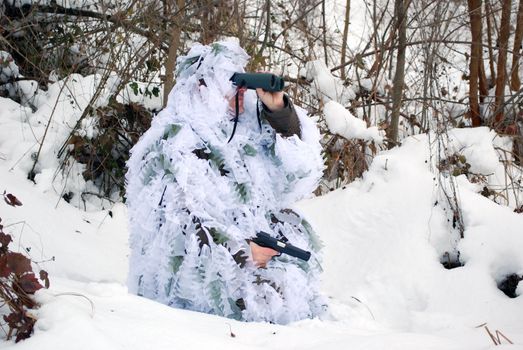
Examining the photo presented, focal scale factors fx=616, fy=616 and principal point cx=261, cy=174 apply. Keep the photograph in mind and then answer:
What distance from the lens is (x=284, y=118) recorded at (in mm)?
2359

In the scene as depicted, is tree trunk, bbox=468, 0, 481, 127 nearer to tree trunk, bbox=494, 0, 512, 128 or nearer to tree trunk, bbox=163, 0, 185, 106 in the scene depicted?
tree trunk, bbox=494, 0, 512, 128

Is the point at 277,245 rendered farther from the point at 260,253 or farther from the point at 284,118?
the point at 284,118

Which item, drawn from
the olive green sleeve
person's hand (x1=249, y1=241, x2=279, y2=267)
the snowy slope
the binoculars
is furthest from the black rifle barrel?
the binoculars

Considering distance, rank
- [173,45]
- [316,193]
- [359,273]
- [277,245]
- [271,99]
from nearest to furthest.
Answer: [277,245] → [271,99] → [359,273] → [173,45] → [316,193]

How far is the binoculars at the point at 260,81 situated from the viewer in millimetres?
2229

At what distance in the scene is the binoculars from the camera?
7.31ft

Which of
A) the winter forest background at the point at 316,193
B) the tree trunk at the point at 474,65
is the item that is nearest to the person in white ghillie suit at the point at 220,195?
the winter forest background at the point at 316,193

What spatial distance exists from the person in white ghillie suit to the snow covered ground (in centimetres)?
21

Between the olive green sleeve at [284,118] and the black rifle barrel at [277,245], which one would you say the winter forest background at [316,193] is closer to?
the black rifle barrel at [277,245]

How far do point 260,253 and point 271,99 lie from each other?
0.58 meters

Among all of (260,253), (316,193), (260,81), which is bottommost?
(316,193)

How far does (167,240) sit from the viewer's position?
221cm

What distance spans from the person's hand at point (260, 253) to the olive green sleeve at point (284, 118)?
46 cm

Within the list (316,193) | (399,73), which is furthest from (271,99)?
(399,73)
